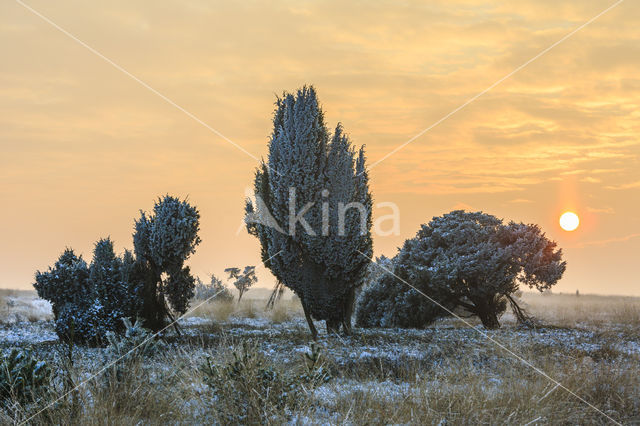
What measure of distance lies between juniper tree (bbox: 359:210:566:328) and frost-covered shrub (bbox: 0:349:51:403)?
13544 millimetres

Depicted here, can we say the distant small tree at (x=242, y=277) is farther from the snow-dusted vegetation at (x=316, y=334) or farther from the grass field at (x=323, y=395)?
the grass field at (x=323, y=395)

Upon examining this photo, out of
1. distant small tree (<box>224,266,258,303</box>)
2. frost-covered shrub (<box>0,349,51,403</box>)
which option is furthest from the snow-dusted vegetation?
distant small tree (<box>224,266,258,303</box>)

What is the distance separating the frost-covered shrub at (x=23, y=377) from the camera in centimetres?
743

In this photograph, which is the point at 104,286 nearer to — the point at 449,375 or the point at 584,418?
the point at 449,375

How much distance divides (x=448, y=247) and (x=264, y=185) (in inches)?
280

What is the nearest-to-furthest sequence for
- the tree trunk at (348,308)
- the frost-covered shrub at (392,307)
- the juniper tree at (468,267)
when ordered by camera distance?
the tree trunk at (348,308) → the juniper tree at (468,267) → the frost-covered shrub at (392,307)

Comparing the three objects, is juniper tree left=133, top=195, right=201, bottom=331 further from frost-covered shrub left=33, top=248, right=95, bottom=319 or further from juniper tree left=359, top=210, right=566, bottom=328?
juniper tree left=359, top=210, right=566, bottom=328

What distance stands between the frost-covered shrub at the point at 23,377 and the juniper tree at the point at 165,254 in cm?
832

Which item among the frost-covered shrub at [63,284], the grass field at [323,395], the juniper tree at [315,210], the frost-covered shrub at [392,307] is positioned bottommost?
the grass field at [323,395]

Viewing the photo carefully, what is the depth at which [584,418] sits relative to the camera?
7.91 m

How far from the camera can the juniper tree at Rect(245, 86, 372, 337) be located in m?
16.2

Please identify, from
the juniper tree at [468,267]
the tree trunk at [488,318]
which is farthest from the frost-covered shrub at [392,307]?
the tree trunk at [488,318]

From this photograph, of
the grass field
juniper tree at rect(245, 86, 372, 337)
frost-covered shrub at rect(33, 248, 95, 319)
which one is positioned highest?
juniper tree at rect(245, 86, 372, 337)

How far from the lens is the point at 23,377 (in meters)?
7.53
